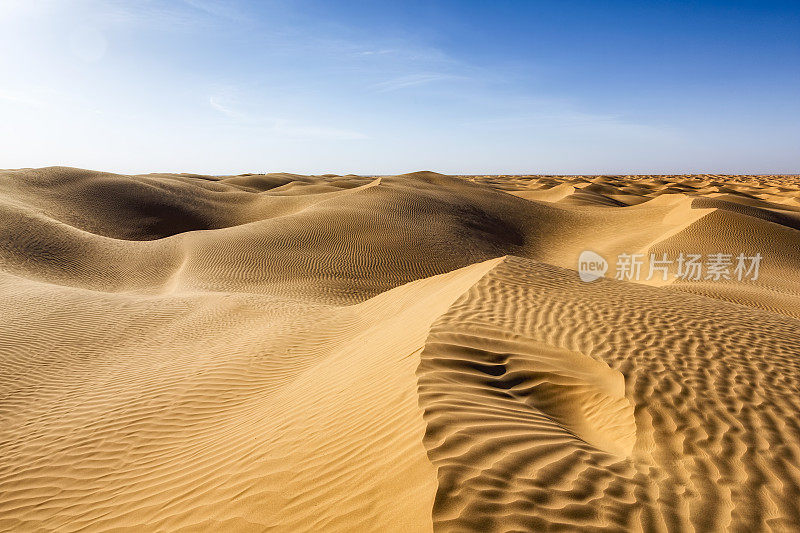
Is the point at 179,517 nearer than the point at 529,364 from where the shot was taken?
Yes

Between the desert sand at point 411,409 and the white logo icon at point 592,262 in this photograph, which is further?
the white logo icon at point 592,262

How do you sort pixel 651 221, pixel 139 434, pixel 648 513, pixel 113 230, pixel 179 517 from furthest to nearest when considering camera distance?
pixel 113 230
pixel 651 221
pixel 139 434
pixel 179 517
pixel 648 513

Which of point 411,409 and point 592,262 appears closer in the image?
point 411,409

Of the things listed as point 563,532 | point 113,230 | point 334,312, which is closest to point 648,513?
point 563,532

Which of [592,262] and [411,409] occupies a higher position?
[411,409]

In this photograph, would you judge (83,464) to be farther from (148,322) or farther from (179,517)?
(148,322)

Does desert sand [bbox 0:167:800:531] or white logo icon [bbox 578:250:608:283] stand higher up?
desert sand [bbox 0:167:800:531]

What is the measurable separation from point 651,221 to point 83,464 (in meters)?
34.4

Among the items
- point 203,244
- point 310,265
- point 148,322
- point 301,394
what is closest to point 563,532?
point 301,394

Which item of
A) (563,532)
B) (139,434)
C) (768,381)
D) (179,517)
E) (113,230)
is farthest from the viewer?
(113,230)

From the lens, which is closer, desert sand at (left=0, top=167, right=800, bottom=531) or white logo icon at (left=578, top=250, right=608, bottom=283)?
desert sand at (left=0, top=167, right=800, bottom=531)

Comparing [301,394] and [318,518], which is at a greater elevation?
Result: [318,518]

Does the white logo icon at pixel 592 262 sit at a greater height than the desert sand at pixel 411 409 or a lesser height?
lesser

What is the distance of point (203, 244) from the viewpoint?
80.3 feet
